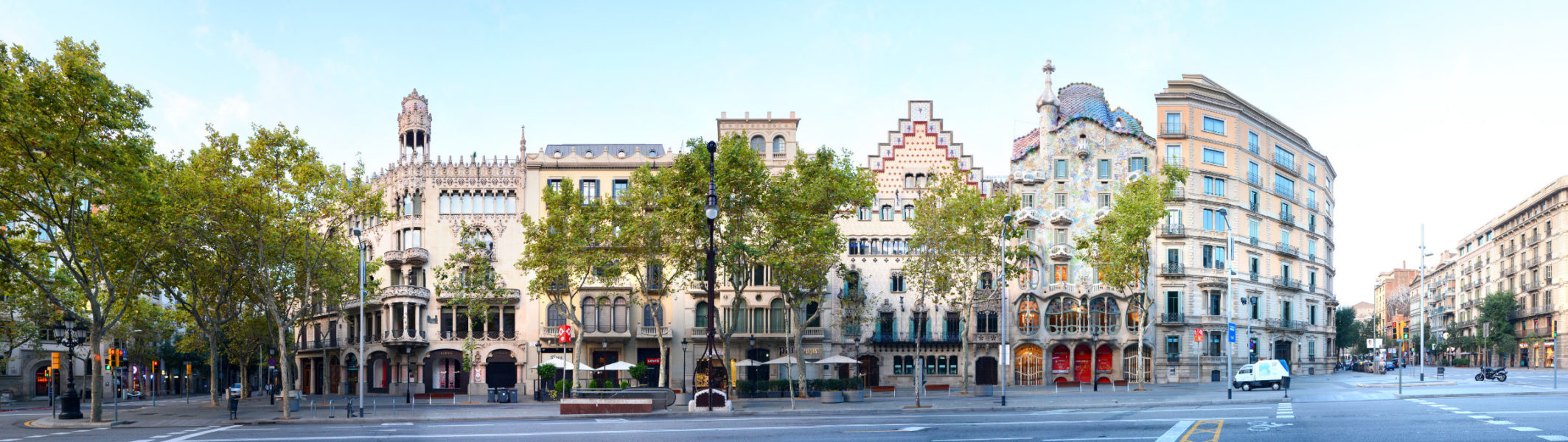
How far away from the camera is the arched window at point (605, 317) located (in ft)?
200

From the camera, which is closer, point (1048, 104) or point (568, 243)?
point (568, 243)

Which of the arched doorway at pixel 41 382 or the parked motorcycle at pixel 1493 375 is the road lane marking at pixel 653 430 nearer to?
the parked motorcycle at pixel 1493 375

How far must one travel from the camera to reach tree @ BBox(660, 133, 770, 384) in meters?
45.7

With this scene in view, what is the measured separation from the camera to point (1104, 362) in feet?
220

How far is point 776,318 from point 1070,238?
19696 millimetres

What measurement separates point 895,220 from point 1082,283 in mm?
12484

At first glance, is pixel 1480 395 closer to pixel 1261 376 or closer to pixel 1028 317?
pixel 1261 376

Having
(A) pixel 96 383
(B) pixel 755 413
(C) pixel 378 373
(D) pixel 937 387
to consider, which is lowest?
(D) pixel 937 387

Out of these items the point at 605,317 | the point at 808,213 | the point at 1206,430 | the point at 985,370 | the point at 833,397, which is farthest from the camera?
the point at 985,370

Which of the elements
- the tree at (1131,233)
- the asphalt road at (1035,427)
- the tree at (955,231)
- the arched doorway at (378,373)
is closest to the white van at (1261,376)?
the tree at (1131,233)

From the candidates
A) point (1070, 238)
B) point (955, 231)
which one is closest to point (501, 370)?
point (955, 231)

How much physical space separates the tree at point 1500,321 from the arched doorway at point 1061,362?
6060 centimetres

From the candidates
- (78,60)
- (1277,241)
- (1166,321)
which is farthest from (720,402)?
(1277,241)

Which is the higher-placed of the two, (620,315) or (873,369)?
(620,315)
